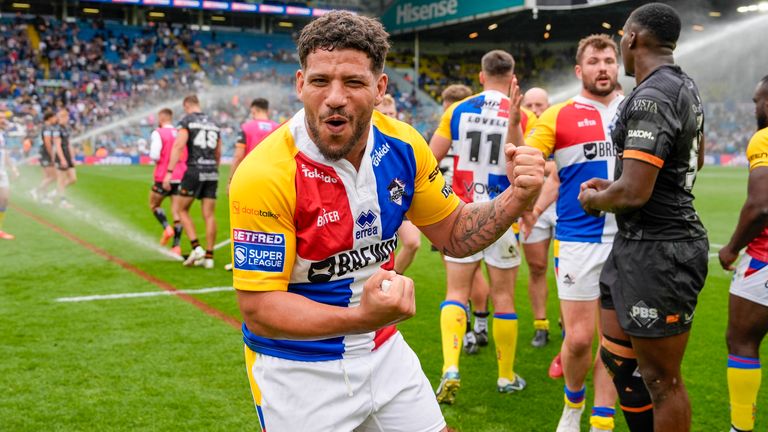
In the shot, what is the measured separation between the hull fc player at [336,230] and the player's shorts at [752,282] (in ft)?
7.66

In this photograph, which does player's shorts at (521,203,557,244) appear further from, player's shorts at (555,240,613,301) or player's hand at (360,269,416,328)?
player's hand at (360,269,416,328)

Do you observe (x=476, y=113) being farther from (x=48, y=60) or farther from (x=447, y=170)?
(x=48, y=60)

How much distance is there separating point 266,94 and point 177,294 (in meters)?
36.0

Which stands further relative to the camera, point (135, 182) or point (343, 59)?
point (135, 182)

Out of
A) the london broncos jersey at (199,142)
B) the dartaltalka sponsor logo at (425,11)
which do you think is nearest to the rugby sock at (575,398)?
the london broncos jersey at (199,142)

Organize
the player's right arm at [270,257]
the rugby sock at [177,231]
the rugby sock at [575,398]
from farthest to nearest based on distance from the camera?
1. the rugby sock at [177,231]
2. the rugby sock at [575,398]
3. the player's right arm at [270,257]

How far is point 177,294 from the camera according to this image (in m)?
8.48

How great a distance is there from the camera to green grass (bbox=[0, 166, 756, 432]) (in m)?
4.84

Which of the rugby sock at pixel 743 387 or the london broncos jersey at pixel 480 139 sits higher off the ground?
the london broncos jersey at pixel 480 139

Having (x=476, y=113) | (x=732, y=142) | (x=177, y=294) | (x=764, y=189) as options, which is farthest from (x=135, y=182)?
(x=732, y=142)

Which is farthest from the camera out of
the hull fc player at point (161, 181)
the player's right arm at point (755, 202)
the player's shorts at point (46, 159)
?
the player's shorts at point (46, 159)

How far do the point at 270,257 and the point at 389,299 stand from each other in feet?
1.78

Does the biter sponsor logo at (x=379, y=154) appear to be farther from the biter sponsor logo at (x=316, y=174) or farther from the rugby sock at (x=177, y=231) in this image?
the rugby sock at (x=177, y=231)

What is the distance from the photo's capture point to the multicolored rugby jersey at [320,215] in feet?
7.86
